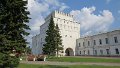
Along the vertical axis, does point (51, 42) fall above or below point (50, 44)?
above

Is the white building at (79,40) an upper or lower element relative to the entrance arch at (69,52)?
upper

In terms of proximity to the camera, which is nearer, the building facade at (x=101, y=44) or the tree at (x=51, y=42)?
the tree at (x=51, y=42)

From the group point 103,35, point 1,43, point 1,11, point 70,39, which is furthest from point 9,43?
point 70,39

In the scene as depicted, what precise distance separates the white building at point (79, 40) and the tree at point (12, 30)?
4032 centimetres

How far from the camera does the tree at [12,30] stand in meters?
17.5

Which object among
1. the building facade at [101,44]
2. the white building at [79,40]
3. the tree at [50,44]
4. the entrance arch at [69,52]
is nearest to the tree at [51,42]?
the tree at [50,44]

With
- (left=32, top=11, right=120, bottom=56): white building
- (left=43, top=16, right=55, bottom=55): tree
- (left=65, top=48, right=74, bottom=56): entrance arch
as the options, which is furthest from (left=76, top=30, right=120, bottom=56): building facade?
(left=43, top=16, right=55, bottom=55): tree

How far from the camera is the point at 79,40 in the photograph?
70812 millimetres

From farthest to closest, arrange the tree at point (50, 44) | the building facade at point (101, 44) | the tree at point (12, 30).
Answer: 1. the building facade at point (101, 44)
2. the tree at point (50, 44)
3. the tree at point (12, 30)

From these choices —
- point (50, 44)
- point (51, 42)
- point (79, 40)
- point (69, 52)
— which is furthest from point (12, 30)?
point (69, 52)

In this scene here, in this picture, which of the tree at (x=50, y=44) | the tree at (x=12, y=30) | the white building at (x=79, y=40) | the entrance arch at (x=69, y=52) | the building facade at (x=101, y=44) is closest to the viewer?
the tree at (x=12, y=30)

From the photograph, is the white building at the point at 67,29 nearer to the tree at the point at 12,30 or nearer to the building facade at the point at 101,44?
the building facade at the point at 101,44

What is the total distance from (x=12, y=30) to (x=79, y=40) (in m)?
53.9

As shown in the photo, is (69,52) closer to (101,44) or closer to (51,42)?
(101,44)
